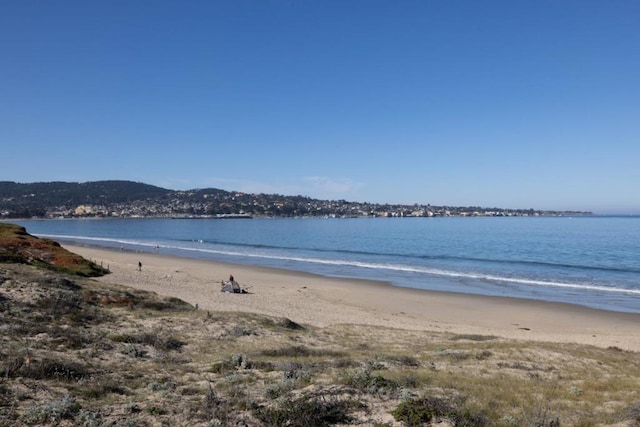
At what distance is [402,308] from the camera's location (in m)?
28.2

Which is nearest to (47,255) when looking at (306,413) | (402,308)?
(402,308)

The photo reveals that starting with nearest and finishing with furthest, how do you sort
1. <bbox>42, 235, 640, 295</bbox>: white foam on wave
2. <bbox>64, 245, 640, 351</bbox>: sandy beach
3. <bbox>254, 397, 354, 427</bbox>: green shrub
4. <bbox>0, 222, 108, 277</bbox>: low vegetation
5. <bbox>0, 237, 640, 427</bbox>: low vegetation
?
<bbox>254, 397, 354, 427</bbox>: green shrub
<bbox>0, 237, 640, 427</bbox>: low vegetation
<bbox>64, 245, 640, 351</bbox>: sandy beach
<bbox>0, 222, 108, 277</bbox>: low vegetation
<bbox>42, 235, 640, 295</bbox>: white foam on wave

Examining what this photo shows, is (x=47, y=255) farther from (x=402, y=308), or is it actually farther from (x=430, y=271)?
(x=430, y=271)

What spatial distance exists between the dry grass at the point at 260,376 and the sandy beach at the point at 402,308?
22.5ft

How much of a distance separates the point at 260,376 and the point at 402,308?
2025cm

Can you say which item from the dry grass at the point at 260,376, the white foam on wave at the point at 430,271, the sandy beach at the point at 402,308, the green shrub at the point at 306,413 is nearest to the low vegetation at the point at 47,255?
the sandy beach at the point at 402,308

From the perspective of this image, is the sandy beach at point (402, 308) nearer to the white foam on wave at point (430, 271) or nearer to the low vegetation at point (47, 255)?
the low vegetation at point (47, 255)

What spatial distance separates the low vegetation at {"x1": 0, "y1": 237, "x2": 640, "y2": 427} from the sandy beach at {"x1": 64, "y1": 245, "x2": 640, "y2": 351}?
6782 millimetres

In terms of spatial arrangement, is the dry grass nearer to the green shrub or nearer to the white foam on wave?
the green shrub

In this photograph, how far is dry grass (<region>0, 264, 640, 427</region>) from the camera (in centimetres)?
680

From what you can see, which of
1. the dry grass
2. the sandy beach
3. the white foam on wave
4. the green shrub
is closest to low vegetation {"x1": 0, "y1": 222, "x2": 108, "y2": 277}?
the sandy beach

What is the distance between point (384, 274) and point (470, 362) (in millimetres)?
32245

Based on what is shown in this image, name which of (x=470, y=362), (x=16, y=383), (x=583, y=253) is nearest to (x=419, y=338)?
(x=470, y=362)

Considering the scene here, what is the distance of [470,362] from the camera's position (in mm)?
11492
